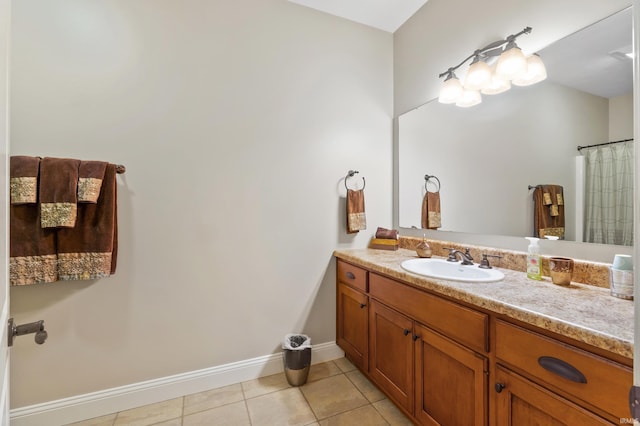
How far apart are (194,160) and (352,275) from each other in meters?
1.35

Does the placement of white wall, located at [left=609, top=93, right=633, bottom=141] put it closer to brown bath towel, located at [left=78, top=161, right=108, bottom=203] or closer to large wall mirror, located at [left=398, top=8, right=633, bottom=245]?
large wall mirror, located at [left=398, top=8, right=633, bottom=245]

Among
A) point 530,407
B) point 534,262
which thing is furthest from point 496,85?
point 530,407

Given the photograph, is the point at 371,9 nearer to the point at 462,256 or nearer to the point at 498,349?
the point at 462,256

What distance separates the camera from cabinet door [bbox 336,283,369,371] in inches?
75.9

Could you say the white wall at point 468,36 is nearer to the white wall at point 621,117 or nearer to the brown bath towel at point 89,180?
the white wall at point 621,117

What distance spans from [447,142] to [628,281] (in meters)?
1.30

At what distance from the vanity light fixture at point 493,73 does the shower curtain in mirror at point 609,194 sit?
52 cm

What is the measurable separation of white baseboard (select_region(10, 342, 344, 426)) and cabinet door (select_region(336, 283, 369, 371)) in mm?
298

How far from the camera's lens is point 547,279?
1375 mm

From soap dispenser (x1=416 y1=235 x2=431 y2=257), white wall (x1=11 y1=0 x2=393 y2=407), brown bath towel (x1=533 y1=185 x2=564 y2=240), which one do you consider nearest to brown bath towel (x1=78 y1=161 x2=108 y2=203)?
white wall (x1=11 y1=0 x2=393 y2=407)

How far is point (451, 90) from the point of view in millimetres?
1926

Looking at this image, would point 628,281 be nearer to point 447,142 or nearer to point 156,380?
point 447,142

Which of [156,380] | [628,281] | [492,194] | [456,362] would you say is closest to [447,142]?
[492,194]

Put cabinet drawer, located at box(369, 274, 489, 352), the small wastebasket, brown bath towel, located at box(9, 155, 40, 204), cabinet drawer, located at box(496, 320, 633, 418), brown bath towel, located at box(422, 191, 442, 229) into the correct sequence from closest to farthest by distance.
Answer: cabinet drawer, located at box(496, 320, 633, 418) < cabinet drawer, located at box(369, 274, 489, 352) < brown bath towel, located at box(9, 155, 40, 204) < the small wastebasket < brown bath towel, located at box(422, 191, 442, 229)
